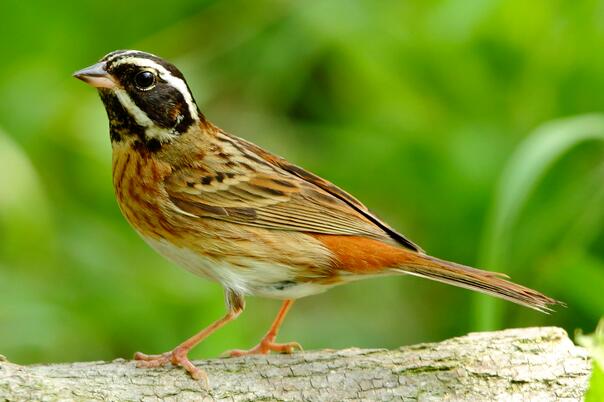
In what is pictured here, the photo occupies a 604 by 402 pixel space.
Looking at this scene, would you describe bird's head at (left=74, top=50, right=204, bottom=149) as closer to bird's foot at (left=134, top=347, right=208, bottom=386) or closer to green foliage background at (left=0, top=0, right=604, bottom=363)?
bird's foot at (left=134, top=347, right=208, bottom=386)

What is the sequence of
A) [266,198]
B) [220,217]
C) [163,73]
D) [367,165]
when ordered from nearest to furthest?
1. [163,73]
2. [220,217]
3. [266,198]
4. [367,165]

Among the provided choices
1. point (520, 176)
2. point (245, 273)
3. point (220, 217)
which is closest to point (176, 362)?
point (245, 273)

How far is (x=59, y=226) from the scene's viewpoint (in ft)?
23.0

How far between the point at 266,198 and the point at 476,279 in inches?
38.6

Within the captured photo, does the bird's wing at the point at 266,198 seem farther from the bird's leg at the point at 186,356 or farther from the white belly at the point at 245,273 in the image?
the bird's leg at the point at 186,356

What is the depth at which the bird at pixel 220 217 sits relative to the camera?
186 inches

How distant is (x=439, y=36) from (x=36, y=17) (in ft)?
Answer: 8.26

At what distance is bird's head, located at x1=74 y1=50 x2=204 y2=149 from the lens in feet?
15.5

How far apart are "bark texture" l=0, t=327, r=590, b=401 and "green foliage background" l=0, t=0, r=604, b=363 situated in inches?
52.4

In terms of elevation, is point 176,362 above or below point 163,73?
below

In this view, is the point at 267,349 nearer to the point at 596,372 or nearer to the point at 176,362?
the point at 176,362

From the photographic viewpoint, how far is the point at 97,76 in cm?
468

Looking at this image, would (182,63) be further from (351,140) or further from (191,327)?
(191,327)

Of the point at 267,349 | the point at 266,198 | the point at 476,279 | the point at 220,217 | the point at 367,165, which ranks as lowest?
the point at 476,279
